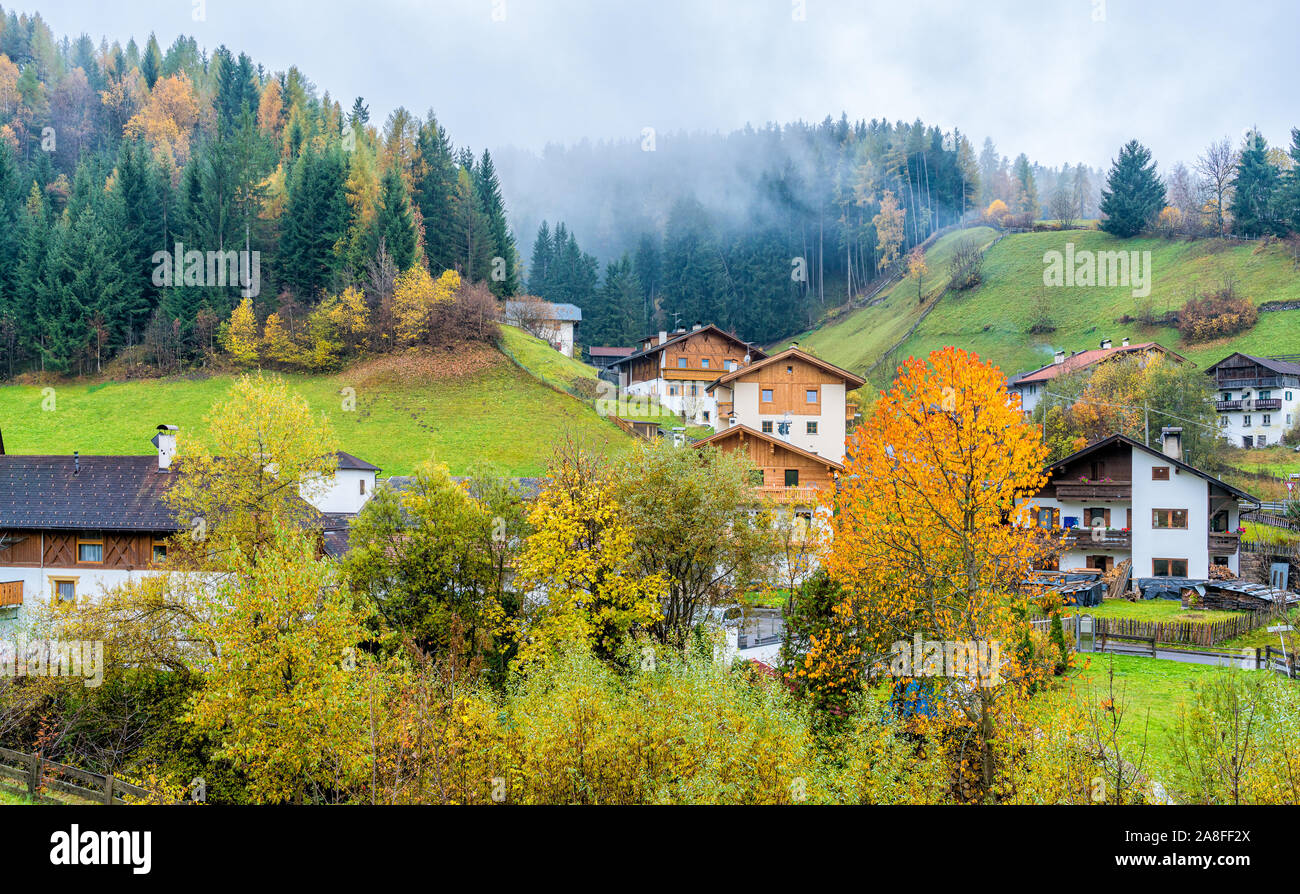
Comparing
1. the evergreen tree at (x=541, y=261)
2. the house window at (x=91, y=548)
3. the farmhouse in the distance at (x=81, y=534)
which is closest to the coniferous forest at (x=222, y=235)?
the evergreen tree at (x=541, y=261)

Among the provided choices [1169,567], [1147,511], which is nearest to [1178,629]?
[1169,567]

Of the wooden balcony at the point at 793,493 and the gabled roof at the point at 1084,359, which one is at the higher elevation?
the gabled roof at the point at 1084,359

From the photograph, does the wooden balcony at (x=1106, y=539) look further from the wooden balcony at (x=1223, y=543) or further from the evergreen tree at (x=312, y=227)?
the evergreen tree at (x=312, y=227)

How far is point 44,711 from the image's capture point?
80.7 ft

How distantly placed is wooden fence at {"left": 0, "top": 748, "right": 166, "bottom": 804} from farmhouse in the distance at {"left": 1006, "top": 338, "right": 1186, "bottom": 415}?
63914 millimetres

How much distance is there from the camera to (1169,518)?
42.3m

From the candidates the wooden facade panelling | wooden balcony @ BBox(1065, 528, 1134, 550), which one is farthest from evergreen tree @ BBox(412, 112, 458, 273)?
wooden balcony @ BBox(1065, 528, 1134, 550)

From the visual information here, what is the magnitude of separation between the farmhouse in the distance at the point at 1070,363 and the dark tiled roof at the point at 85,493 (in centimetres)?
5981

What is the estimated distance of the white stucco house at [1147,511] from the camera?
1651 inches

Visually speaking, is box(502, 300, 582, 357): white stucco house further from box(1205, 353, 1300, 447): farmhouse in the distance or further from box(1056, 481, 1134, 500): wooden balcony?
box(1205, 353, 1300, 447): farmhouse in the distance

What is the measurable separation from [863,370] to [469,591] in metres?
68.8

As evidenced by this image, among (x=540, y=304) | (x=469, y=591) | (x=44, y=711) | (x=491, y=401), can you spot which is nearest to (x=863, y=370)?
(x=540, y=304)

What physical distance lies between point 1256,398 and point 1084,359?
12.9 metres

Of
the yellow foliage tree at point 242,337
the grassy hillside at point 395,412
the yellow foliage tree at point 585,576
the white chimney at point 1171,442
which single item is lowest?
the yellow foliage tree at point 585,576
